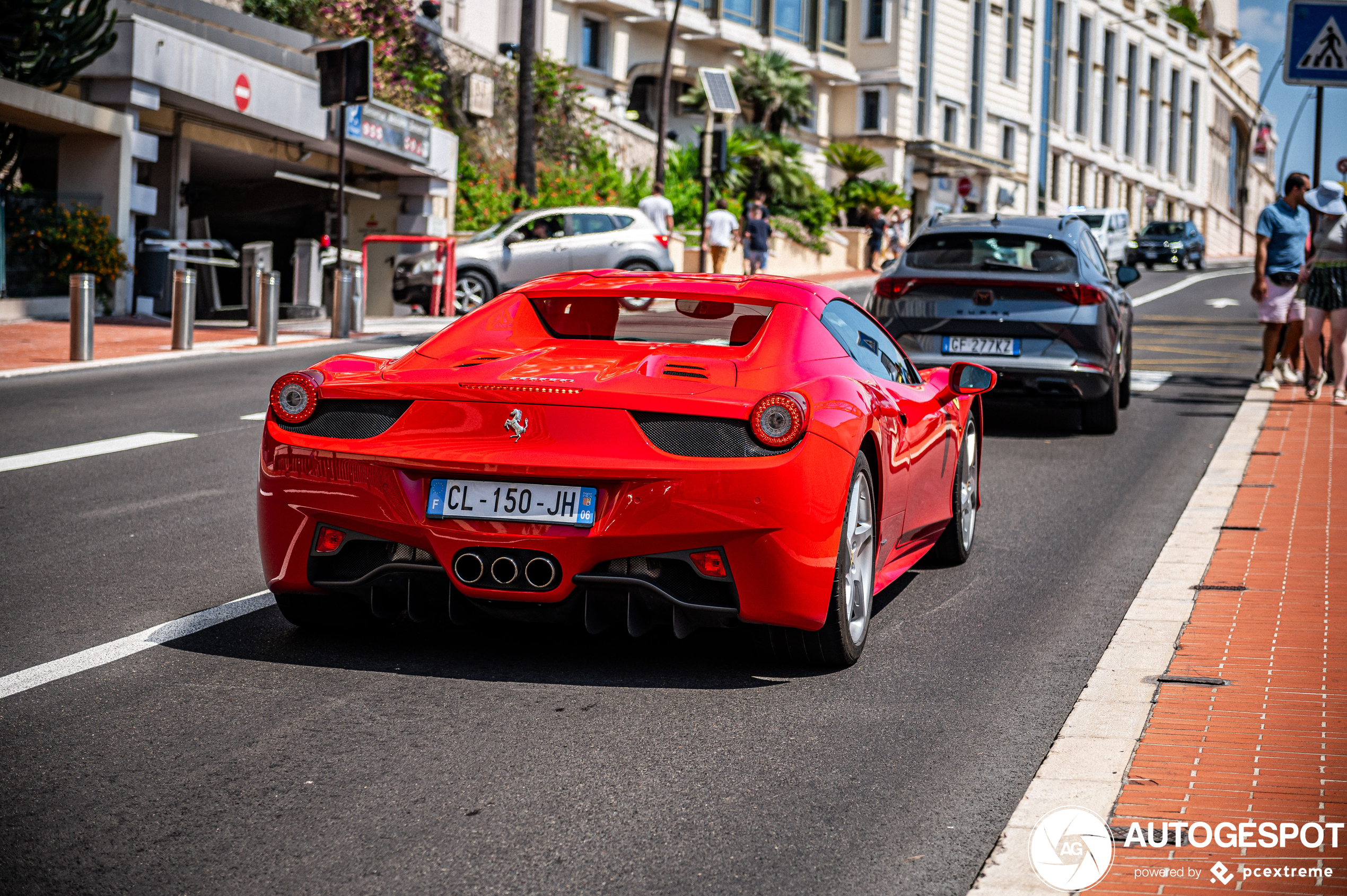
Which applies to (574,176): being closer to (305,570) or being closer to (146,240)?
(146,240)

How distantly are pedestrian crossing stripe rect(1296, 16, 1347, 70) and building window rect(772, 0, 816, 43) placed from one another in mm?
40829

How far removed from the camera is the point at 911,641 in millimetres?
5648

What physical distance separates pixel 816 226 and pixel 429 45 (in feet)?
48.9

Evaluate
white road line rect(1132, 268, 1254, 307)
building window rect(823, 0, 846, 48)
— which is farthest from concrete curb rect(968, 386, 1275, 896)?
building window rect(823, 0, 846, 48)

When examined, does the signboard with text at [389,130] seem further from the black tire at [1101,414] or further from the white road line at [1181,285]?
the black tire at [1101,414]

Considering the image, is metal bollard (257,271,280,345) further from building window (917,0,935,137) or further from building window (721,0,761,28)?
building window (917,0,935,137)

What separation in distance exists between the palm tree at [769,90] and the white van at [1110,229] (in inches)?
371

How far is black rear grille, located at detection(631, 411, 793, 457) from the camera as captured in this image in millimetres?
4691

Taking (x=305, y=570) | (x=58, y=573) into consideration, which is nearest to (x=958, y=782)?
(x=305, y=570)

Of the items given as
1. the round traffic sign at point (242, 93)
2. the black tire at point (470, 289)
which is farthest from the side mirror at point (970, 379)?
the round traffic sign at point (242, 93)

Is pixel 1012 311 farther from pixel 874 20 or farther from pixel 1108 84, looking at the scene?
pixel 1108 84

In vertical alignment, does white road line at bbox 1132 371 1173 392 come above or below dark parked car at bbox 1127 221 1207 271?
below

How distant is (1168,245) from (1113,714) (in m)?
50.7

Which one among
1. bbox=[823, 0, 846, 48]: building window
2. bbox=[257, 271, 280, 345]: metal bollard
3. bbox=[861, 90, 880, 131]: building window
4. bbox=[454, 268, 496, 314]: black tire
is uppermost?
bbox=[823, 0, 846, 48]: building window
